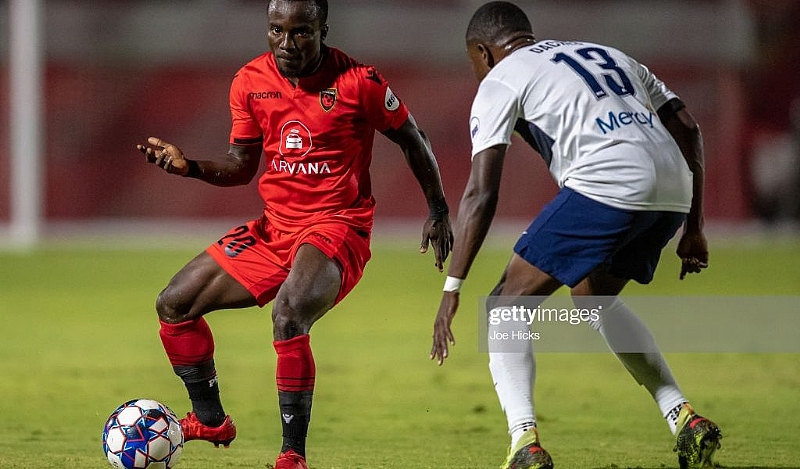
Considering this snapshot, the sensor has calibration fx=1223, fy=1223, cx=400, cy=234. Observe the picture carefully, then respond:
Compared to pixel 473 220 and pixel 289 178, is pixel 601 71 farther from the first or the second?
pixel 289 178

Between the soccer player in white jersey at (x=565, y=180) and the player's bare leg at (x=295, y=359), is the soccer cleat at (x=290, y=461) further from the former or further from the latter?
the soccer player in white jersey at (x=565, y=180)

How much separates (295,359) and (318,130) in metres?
1.25

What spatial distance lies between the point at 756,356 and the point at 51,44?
1886cm

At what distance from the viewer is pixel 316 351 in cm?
1073

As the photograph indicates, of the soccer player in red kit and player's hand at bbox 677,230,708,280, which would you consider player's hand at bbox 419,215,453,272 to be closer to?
the soccer player in red kit

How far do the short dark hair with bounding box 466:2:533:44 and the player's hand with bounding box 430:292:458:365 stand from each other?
1291 mm

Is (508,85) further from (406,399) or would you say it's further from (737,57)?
(737,57)

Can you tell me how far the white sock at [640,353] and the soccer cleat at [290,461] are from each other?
167 centimetres

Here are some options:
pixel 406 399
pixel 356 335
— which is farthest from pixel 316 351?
pixel 406 399

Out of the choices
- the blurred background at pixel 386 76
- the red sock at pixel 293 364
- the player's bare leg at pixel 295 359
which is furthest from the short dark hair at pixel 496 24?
the blurred background at pixel 386 76

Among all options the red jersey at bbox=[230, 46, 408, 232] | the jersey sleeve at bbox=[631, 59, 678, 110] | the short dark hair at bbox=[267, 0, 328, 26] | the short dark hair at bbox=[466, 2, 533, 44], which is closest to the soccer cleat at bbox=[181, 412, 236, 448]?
the red jersey at bbox=[230, 46, 408, 232]

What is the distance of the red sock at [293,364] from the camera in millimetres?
5660

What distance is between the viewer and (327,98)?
20.5 ft

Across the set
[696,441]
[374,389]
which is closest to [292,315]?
[696,441]
